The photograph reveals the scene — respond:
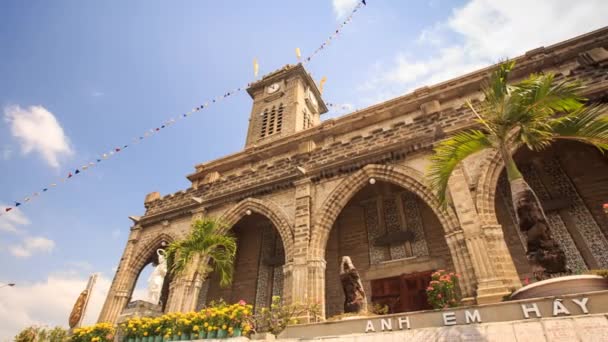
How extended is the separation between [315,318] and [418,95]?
459 inches

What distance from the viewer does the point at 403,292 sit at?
10.3 m

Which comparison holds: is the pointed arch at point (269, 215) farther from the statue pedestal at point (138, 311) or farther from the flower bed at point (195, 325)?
the statue pedestal at point (138, 311)

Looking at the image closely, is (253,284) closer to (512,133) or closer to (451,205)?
(451,205)

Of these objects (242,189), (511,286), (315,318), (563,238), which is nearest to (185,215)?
(242,189)

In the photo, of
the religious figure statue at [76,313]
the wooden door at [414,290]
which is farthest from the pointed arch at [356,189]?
the religious figure statue at [76,313]

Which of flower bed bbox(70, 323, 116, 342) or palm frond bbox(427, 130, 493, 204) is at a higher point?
palm frond bbox(427, 130, 493, 204)

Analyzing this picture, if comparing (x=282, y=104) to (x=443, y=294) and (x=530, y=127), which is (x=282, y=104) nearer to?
(x=443, y=294)

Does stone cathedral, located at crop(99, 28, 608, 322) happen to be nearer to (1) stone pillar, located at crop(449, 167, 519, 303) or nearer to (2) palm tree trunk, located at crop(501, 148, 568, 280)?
(1) stone pillar, located at crop(449, 167, 519, 303)

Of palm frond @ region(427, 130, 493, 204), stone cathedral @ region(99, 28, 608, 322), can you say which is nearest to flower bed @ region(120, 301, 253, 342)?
stone cathedral @ region(99, 28, 608, 322)

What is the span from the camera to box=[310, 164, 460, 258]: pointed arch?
9.61 metres

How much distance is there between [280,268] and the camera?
13000 millimetres

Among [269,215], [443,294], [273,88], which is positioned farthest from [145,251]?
[273,88]

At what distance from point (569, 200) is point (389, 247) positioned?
5.56 m

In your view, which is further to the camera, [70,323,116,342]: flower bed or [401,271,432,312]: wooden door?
[401,271,432,312]: wooden door
